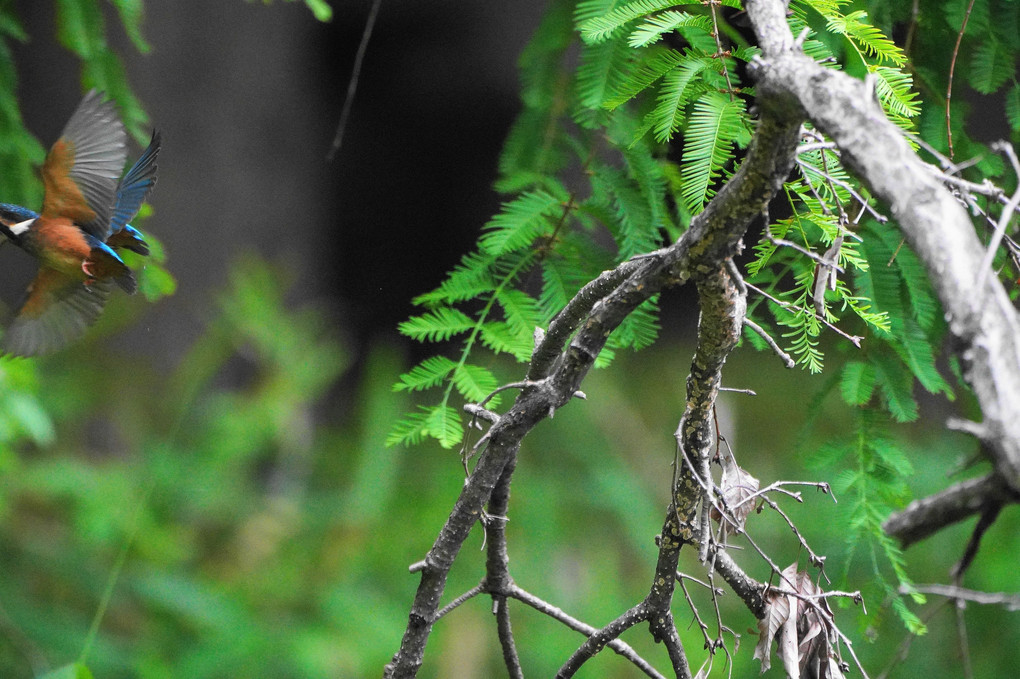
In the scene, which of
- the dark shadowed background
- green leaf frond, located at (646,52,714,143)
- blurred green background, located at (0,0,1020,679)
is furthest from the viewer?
the dark shadowed background

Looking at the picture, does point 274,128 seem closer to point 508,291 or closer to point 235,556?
point 235,556

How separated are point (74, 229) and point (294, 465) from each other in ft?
5.45

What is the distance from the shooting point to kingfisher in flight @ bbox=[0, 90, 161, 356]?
1.93 ft

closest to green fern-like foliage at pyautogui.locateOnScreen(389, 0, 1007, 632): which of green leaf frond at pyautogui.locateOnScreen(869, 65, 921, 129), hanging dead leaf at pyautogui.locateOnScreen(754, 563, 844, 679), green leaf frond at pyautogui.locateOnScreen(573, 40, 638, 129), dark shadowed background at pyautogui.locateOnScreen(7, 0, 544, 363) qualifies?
green leaf frond at pyautogui.locateOnScreen(573, 40, 638, 129)

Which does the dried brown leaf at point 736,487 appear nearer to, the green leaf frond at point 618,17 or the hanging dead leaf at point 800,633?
the hanging dead leaf at point 800,633

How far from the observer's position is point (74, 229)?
59 centimetres

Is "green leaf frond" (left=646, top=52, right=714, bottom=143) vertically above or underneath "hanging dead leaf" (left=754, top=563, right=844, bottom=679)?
above

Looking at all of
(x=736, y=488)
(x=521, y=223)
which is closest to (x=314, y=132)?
(x=521, y=223)

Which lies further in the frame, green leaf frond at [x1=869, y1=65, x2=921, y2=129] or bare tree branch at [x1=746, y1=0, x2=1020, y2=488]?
Result: green leaf frond at [x1=869, y1=65, x2=921, y2=129]

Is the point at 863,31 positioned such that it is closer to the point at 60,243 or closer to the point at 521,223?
the point at 521,223

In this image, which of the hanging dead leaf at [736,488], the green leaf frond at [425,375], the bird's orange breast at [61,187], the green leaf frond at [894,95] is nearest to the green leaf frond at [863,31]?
the green leaf frond at [894,95]

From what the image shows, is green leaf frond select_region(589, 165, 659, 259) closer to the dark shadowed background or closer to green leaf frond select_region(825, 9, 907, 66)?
green leaf frond select_region(825, 9, 907, 66)

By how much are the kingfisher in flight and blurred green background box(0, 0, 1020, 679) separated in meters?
0.87

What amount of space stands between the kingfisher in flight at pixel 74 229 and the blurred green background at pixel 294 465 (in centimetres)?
87
